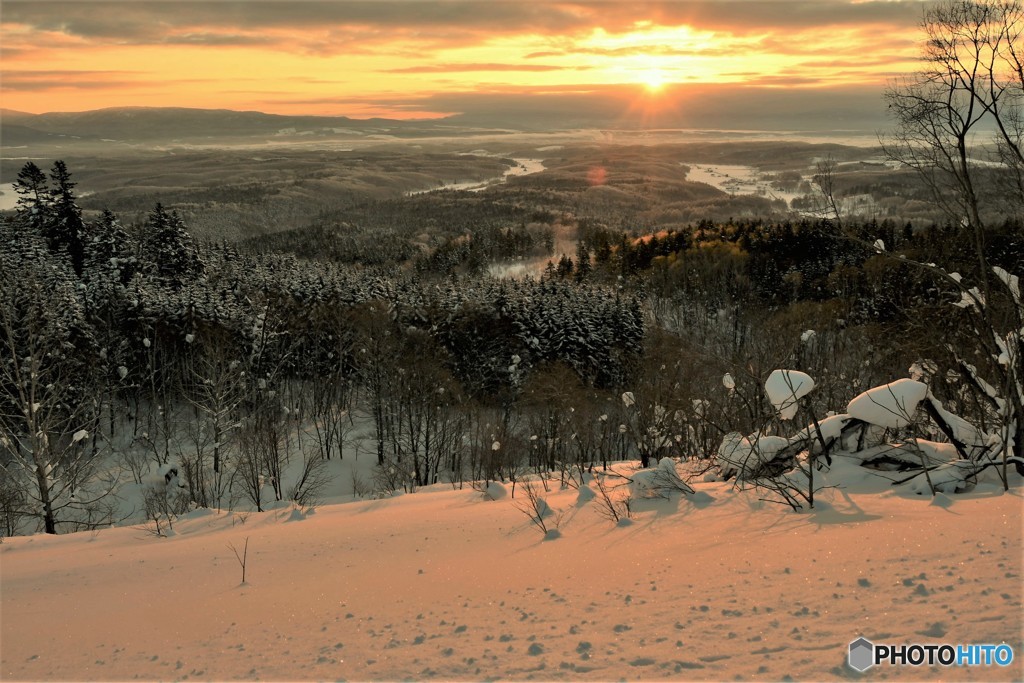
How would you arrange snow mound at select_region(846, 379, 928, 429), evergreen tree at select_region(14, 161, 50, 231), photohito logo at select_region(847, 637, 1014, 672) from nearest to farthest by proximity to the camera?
1. photohito logo at select_region(847, 637, 1014, 672)
2. snow mound at select_region(846, 379, 928, 429)
3. evergreen tree at select_region(14, 161, 50, 231)

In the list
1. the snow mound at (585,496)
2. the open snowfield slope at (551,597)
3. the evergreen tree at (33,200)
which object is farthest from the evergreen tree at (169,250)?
the snow mound at (585,496)

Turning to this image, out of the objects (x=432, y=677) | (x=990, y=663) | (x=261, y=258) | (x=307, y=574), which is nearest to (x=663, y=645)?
(x=432, y=677)

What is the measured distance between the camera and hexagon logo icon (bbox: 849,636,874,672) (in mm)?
5281

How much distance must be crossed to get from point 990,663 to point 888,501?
4662mm

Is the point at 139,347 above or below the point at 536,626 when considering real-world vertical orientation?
below

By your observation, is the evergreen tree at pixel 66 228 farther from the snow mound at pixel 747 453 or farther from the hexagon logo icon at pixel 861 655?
the hexagon logo icon at pixel 861 655

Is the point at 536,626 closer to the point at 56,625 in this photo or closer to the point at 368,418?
the point at 56,625

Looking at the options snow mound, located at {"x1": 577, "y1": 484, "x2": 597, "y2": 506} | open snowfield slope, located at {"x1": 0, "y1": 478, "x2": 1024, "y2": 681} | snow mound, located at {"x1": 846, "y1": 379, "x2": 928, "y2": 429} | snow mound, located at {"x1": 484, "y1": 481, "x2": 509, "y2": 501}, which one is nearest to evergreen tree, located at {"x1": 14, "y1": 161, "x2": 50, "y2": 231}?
open snowfield slope, located at {"x1": 0, "y1": 478, "x2": 1024, "y2": 681}

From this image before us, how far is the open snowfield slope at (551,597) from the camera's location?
582 centimetres

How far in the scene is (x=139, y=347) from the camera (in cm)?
4194

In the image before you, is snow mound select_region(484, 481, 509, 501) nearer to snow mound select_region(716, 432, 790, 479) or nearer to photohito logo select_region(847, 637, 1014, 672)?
snow mound select_region(716, 432, 790, 479)

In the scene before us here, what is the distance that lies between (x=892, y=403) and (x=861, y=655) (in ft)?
20.0

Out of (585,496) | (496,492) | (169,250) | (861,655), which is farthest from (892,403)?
(169,250)

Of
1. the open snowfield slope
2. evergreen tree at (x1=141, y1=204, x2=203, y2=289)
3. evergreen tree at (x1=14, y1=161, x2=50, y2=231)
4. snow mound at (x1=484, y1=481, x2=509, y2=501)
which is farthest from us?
evergreen tree at (x1=141, y1=204, x2=203, y2=289)
